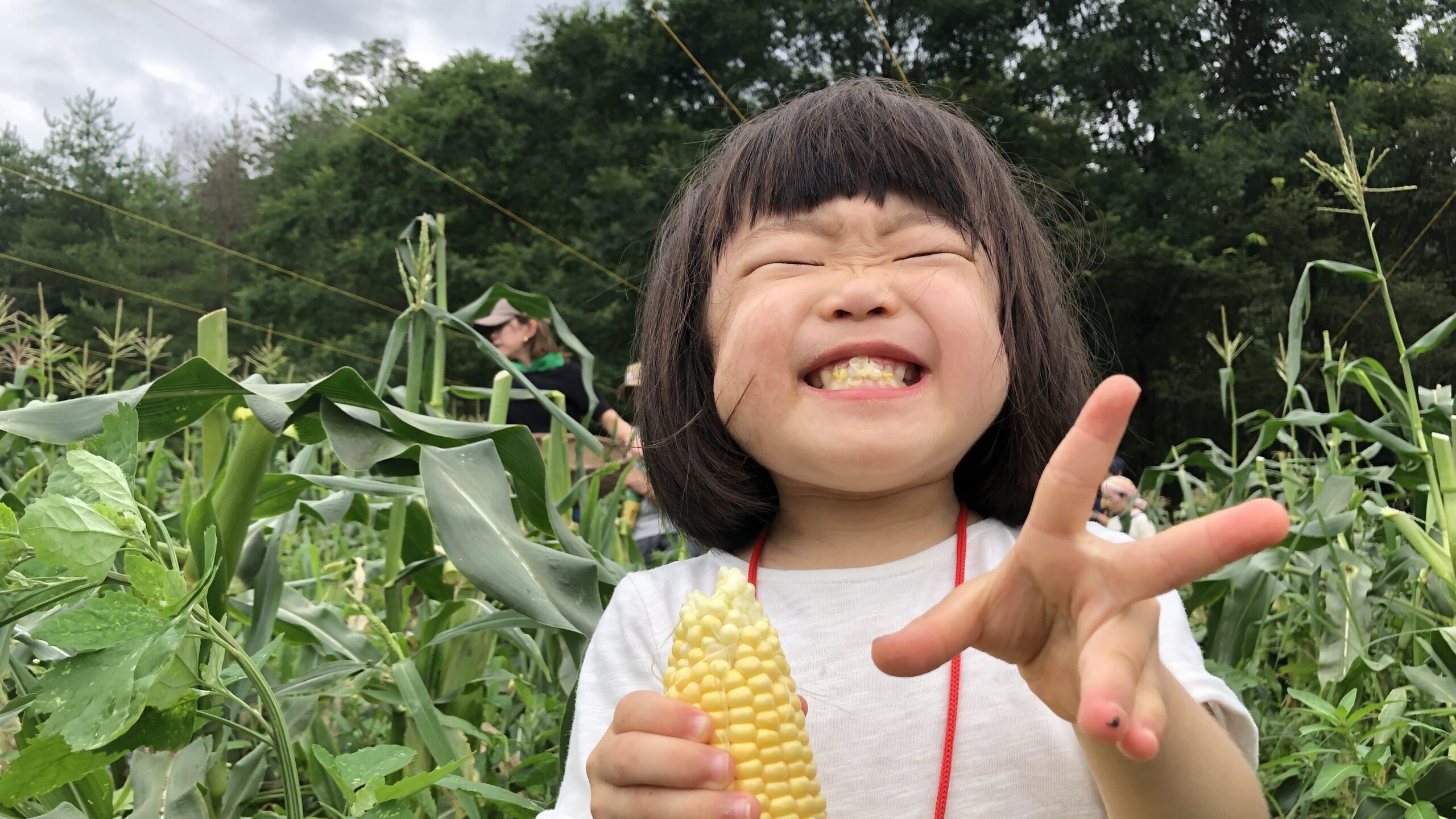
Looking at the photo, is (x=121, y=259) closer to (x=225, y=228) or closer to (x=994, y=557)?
(x=225, y=228)

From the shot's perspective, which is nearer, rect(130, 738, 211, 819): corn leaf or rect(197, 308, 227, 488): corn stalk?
rect(130, 738, 211, 819): corn leaf

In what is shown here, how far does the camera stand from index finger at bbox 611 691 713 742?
2.20ft

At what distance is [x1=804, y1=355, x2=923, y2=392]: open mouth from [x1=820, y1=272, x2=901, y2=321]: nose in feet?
0.12

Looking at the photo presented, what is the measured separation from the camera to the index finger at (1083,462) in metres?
0.53

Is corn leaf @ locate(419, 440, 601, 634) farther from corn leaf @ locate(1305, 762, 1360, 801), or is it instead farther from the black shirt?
the black shirt

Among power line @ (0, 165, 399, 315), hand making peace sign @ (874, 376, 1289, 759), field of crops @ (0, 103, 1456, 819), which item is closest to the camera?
hand making peace sign @ (874, 376, 1289, 759)

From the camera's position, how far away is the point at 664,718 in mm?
680

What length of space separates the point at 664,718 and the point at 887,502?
379 mm

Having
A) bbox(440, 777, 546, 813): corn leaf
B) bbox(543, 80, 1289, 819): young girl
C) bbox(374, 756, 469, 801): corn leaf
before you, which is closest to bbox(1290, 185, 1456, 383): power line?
Result: bbox(543, 80, 1289, 819): young girl

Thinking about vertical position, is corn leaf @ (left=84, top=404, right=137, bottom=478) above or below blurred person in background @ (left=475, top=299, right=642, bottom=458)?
above

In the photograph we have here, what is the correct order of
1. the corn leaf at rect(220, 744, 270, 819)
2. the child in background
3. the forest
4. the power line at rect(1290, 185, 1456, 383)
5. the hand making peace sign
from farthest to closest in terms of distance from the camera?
the forest, the power line at rect(1290, 185, 1456, 383), the child in background, the corn leaf at rect(220, 744, 270, 819), the hand making peace sign

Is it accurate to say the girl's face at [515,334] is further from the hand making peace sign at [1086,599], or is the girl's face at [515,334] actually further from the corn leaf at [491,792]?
the hand making peace sign at [1086,599]

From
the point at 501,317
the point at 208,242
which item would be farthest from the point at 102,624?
the point at 208,242

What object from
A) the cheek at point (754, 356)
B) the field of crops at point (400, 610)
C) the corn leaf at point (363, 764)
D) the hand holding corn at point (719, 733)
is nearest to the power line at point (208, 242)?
the field of crops at point (400, 610)
